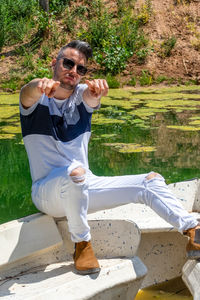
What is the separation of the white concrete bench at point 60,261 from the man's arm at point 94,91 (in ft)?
1.92

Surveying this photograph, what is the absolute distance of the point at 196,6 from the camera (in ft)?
41.2

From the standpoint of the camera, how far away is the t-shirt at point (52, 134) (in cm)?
246

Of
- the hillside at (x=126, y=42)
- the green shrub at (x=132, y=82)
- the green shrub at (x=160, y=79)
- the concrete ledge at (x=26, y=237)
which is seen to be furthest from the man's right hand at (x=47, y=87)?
the green shrub at (x=160, y=79)

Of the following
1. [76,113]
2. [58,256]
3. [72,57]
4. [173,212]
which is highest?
[72,57]

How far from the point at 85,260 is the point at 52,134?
1.99ft

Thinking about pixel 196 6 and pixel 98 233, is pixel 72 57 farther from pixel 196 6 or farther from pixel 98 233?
pixel 196 6

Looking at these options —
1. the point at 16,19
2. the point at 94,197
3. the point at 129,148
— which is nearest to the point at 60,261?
the point at 94,197

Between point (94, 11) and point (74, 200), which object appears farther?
point (94, 11)

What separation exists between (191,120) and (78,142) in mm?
4347

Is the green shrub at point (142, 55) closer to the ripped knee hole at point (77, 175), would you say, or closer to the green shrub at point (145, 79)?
the green shrub at point (145, 79)

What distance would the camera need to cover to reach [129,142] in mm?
5449

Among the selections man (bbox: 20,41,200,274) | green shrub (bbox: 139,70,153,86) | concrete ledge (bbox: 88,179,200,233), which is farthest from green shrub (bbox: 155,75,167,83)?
man (bbox: 20,41,200,274)

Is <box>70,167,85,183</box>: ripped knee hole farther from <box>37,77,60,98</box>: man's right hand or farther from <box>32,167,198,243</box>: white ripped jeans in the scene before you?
<box>37,77,60,98</box>: man's right hand

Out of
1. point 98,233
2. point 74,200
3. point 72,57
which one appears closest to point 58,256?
point 98,233
